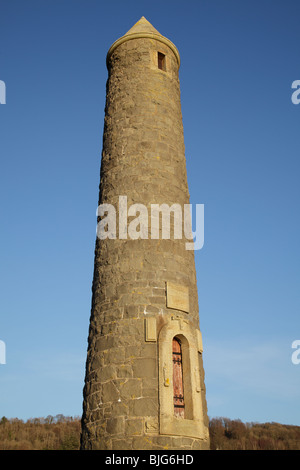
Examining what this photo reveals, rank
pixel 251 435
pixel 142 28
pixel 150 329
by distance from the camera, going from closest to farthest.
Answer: pixel 150 329
pixel 142 28
pixel 251 435

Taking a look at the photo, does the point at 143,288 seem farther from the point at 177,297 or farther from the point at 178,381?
the point at 178,381

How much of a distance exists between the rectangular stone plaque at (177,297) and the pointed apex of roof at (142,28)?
7.70 m

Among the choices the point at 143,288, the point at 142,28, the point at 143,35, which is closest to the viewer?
the point at 143,288

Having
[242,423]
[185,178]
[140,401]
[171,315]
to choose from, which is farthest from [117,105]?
[242,423]

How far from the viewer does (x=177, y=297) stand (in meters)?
9.03

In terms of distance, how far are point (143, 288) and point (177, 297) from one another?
0.74 m

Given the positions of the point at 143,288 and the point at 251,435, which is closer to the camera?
the point at 143,288

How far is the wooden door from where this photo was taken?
26.8ft

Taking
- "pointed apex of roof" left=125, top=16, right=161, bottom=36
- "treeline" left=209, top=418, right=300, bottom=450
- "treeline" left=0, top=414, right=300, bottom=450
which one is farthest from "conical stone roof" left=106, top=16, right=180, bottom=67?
"treeline" left=209, top=418, right=300, bottom=450

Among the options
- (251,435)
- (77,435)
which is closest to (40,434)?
(77,435)

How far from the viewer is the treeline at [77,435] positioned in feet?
110

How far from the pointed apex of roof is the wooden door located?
8.82 metres

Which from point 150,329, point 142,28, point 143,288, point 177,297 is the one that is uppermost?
point 142,28

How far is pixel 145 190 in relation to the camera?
999cm
